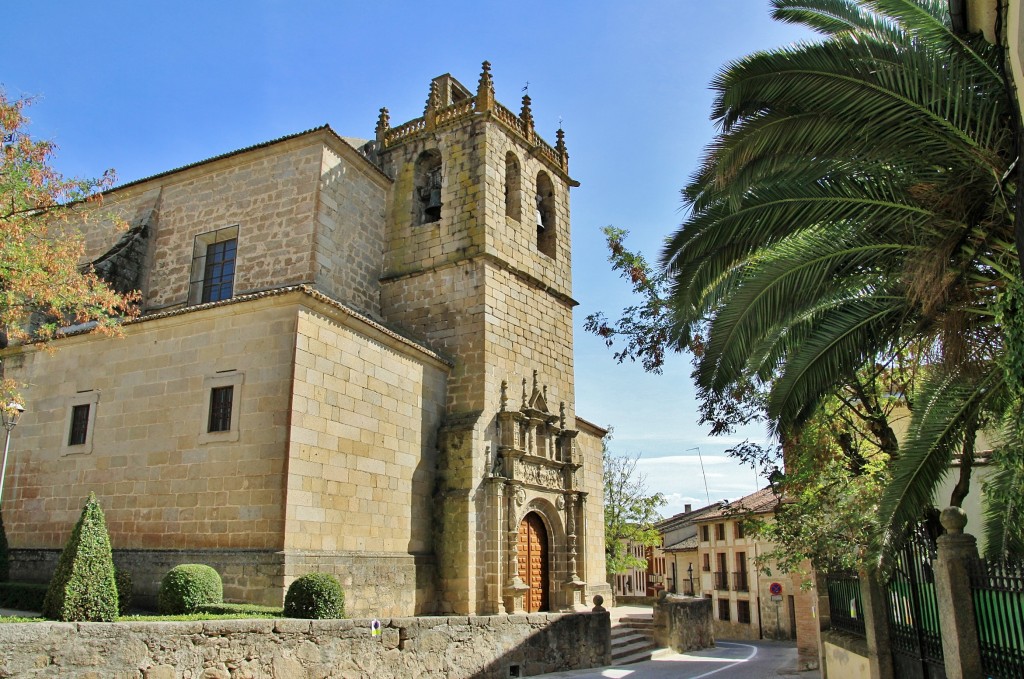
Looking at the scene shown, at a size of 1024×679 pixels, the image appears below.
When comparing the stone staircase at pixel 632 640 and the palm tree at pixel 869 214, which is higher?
the palm tree at pixel 869 214

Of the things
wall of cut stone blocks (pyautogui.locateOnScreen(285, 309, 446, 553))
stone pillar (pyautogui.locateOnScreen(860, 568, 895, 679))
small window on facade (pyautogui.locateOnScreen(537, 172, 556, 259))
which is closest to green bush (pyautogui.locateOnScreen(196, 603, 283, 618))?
wall of cut stone blocks (pyautogui.locateOnScreen(285, 309, 446, 553))

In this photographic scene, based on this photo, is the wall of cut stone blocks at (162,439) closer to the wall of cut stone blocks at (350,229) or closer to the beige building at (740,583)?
the wall of cut stone blocks at (350,229)

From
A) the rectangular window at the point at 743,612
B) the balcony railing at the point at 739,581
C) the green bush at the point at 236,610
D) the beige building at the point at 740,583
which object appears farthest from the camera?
the balcony railing at the point at 739,581

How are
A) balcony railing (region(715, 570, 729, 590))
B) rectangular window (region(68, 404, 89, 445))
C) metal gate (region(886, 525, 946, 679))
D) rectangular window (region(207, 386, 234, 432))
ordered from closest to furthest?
metal gate (region(886, 525, 946, 679))
rectangular window (region(207, 386, 234, 432))
rectangular window (region(68, 404, 89, 445))
balcony railing (region(715, 570, 729, 590))

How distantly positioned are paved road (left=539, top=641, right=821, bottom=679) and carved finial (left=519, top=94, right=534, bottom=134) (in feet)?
42.1

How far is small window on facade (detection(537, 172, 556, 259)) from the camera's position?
20719 millimetres

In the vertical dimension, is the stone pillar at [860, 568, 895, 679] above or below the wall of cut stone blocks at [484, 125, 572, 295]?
below

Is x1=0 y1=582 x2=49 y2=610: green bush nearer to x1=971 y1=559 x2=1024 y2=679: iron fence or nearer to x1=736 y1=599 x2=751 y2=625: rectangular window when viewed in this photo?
x1=971 y1=559 x2=1024 y2=679: iron fence

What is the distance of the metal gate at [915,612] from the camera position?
28.1 ft

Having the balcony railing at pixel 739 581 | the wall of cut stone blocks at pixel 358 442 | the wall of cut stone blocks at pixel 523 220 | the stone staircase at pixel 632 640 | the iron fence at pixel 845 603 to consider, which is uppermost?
the wall of cut stone blocks at pixel 523 220

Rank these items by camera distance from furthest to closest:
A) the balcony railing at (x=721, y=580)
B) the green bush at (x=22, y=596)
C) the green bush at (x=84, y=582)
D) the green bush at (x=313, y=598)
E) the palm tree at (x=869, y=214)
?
the balcony railing at (x=721, y=580), the green bush at (x=22, y=596), the green bush at (x=313, y=598), the green bush at (x=84, y=582), the palm tree at (x=869, y=214)

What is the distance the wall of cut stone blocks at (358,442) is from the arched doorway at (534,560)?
7.27ft

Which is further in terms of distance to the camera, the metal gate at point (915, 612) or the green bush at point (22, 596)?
the green bush at point (22, 596)

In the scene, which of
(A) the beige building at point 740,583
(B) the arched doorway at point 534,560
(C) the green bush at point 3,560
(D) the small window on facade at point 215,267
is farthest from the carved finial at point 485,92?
(A) the beige building at point 740,583
